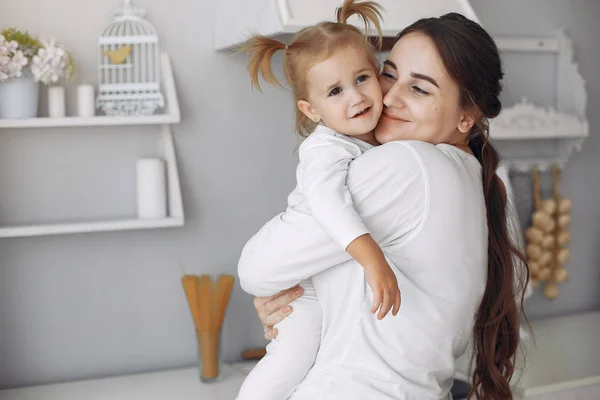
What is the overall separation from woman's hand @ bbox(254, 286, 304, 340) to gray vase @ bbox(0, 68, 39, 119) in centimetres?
91

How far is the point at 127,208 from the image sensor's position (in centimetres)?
213

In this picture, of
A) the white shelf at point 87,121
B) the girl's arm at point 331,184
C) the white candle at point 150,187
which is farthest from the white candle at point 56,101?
the girl's arm at point 331,184

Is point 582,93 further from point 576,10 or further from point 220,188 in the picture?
point 220,188

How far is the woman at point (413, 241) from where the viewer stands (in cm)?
112

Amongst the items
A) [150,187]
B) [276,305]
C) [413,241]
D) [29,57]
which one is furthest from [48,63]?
[413,241]

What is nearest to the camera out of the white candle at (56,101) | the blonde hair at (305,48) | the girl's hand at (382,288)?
the girl's hand at (382,288)

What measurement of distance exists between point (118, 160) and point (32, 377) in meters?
0.62

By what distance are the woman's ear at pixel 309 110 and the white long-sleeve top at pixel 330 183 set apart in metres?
0.09

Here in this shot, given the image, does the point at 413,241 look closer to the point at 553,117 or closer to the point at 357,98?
the point at 357,98

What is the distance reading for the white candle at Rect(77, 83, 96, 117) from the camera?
78.5 inches

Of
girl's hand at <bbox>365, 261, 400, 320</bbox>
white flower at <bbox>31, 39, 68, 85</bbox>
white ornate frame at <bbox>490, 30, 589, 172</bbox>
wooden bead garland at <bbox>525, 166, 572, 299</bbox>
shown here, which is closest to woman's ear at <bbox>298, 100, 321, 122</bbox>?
girl's hand at <bbox>365, 261, 400, 320</bbox>

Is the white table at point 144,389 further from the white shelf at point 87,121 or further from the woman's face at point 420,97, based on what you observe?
the woman's face at point 420,97

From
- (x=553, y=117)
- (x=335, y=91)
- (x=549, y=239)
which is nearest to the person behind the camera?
(x=335, y=91)

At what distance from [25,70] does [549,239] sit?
1.75m
